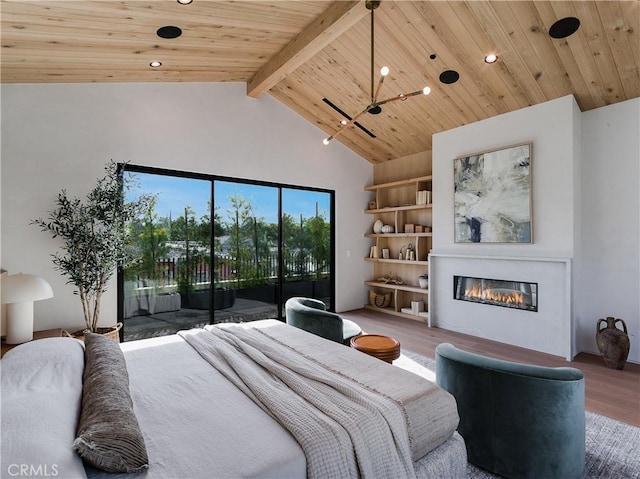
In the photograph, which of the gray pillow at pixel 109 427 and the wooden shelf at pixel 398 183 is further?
the wooden shelf at pixel 398 183

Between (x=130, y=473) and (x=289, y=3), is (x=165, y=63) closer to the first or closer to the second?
(x=289, y=3)

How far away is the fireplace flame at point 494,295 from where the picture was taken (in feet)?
14.2

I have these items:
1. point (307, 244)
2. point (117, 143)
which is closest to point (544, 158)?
point (307, 244)

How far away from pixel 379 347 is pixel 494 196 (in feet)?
9.43

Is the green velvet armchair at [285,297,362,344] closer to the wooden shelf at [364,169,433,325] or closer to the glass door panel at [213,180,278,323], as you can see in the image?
the glass door panel at [213,180,278,323]

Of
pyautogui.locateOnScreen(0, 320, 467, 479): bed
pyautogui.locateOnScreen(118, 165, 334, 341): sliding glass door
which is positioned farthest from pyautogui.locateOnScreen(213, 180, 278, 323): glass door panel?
pyautogui.locateOnScreen(0, 320, 467, 479): bed

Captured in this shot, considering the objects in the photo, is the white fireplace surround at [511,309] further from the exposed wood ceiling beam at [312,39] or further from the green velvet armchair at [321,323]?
the exposed wood ceiling beam at [312,39]

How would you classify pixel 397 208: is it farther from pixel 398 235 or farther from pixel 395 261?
pixel 395 261

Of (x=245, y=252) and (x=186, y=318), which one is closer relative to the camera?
(x=186, y=318)

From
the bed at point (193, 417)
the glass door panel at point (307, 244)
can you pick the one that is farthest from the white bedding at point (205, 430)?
the glass door panel at point (307, 244)

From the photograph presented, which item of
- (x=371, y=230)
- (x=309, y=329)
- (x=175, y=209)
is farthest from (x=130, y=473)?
(x=371, y=230)

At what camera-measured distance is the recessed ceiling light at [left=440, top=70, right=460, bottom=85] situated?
395cm

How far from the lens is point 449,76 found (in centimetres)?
401

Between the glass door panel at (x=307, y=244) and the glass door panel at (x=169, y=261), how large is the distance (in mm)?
1321
